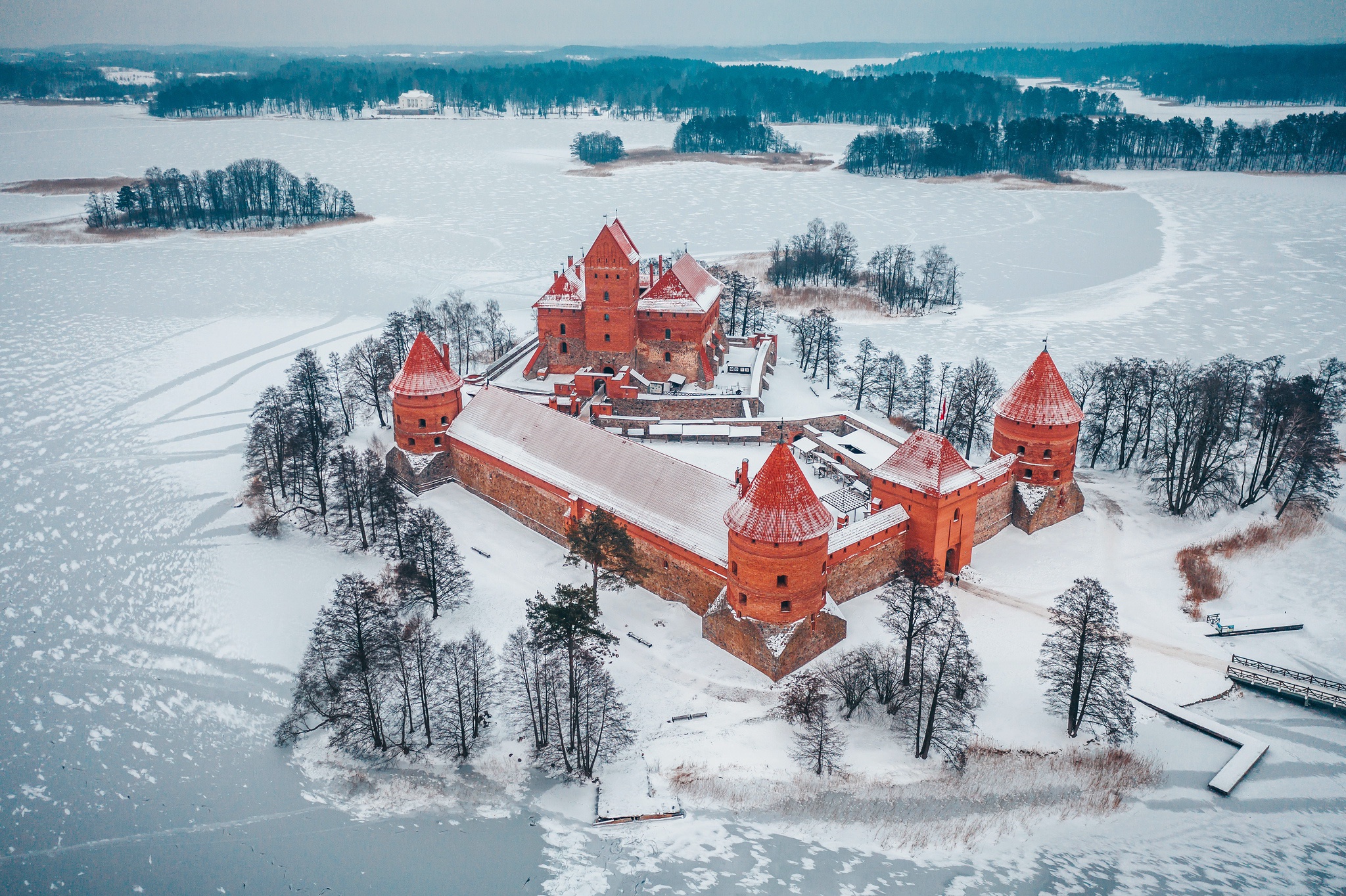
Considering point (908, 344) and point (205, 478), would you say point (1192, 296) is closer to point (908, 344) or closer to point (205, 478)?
point (908, 344)

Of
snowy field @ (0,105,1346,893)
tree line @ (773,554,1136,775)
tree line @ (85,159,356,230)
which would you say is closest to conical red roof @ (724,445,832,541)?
tree line @ (773,554,1136,775)

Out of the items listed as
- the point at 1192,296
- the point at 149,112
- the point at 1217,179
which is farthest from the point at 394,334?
the point at 149,112

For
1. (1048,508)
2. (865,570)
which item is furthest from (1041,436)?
(865,570)

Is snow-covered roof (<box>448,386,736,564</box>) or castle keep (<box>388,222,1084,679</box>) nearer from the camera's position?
castle keep (<box>388,222,1084,679</box>)

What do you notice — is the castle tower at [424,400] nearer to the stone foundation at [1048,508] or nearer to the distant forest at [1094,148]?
the stone foundation at [1048,508]

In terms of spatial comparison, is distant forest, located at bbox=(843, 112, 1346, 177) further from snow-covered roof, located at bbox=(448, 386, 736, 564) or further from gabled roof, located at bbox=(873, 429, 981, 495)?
gabled roof, located at bbox=(873, 429, 981, 495)

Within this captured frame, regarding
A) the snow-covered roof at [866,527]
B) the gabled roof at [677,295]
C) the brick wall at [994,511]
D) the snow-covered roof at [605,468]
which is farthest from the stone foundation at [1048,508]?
the gabled roof at [677,295]

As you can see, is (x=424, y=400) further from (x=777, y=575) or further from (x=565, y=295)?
(x=777, y=575)
